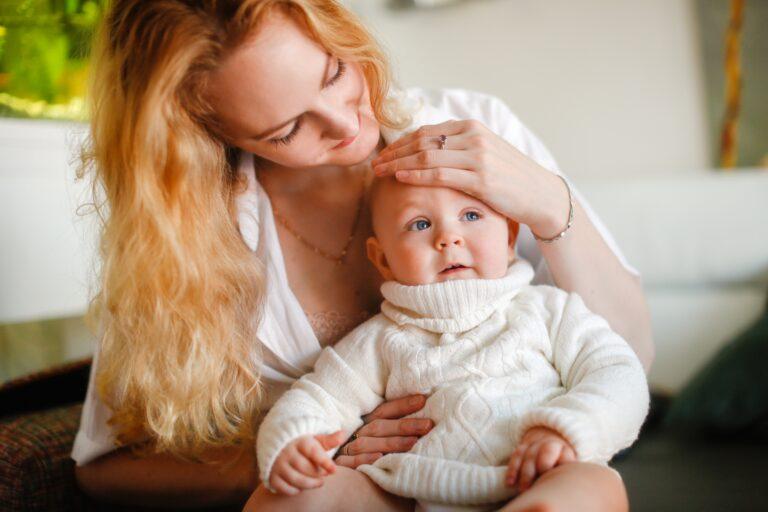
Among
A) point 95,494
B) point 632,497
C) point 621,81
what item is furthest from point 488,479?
point 621,81

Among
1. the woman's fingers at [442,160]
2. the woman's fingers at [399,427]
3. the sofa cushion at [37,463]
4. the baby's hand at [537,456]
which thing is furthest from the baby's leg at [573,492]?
the sofa cushion at [37,463]

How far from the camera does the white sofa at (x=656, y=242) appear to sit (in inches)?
63.5

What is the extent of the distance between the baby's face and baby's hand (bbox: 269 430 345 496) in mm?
266

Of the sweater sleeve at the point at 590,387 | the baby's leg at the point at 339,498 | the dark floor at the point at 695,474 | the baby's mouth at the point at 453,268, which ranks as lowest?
the dark floor at the point at 695,474

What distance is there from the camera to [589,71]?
2.27 meters

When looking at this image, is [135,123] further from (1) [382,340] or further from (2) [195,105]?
(1) [382,340]

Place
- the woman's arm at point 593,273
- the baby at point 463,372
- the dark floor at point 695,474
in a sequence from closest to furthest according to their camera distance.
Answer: the baby at point 463,372
the woman's arm at point 593,273
the dark floor at point 695,474

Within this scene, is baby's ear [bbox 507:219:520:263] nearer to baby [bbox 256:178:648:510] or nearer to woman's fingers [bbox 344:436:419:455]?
baby [bbox 256:178:648:510]

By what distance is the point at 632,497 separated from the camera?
1288mm

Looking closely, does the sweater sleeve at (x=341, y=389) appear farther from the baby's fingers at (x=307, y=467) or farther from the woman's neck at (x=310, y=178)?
the woman's neck at (x=310, y=178)

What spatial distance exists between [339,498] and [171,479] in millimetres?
470

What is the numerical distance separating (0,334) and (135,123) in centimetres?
145

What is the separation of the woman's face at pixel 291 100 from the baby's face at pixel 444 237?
13cm

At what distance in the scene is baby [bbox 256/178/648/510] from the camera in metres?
0.86
